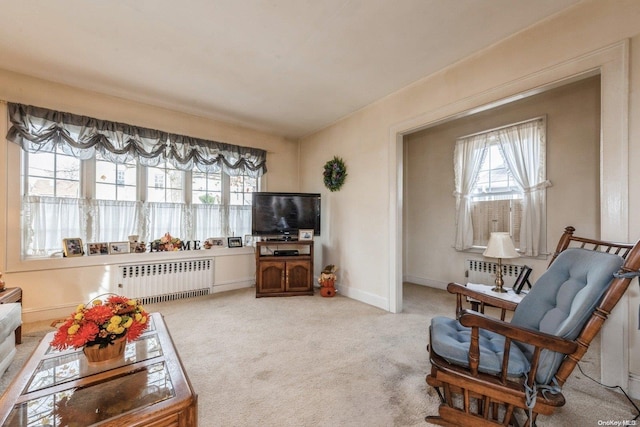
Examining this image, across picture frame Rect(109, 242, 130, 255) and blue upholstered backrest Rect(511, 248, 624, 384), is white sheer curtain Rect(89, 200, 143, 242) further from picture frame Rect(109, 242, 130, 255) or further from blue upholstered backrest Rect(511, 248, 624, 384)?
blue upholstered backrest Rect(511, 248, 624, 384)

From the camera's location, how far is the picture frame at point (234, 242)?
4.22 meters

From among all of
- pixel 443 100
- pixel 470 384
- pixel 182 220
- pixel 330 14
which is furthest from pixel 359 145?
pixel 470 384

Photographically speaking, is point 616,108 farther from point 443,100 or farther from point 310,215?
point 310,215

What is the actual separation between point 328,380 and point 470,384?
3.07ft

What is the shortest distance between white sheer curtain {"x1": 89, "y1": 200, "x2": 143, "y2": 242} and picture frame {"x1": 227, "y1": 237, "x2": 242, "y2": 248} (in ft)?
3.97

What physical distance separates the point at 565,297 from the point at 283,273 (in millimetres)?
3169

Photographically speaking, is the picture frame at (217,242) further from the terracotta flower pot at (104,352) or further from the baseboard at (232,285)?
the terracotta flower pot at (104,352)

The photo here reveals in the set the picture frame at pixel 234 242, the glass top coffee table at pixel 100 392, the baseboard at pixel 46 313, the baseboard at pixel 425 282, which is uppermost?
the picture frame at pixel 234 242

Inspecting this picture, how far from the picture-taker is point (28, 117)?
2.84 metres

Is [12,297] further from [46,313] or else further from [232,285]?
[232,285]

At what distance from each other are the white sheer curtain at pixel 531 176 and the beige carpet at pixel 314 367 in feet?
4.48

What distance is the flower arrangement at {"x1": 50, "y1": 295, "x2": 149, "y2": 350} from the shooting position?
128 cm

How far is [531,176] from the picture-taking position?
3.39 m

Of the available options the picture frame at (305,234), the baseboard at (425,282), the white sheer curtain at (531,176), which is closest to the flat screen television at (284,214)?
the picture frame at (305,234)
